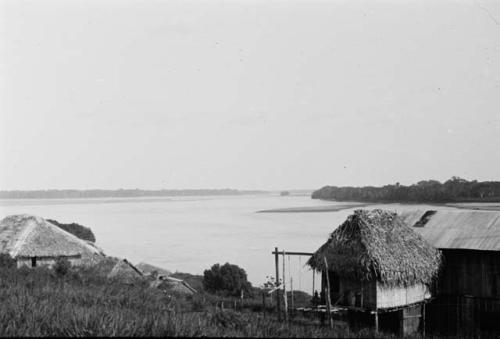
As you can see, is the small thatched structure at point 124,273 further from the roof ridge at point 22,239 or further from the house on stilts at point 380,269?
the house on stilts at point 380,269

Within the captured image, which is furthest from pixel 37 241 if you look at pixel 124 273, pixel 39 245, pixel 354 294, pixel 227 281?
pixel 354 294

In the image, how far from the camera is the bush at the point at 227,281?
113 ft

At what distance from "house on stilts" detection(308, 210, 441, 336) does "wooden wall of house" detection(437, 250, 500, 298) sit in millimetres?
420

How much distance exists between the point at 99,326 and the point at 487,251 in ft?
43.2

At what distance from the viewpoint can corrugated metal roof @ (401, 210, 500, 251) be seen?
62.4 ft

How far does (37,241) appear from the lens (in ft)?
93.4

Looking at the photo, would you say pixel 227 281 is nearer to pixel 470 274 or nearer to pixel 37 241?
pixel 37 241

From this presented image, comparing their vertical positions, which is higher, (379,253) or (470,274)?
(379,253)

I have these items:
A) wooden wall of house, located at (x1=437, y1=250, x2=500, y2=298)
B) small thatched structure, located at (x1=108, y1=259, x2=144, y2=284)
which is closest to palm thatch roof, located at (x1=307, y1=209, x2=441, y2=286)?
wooden wall of house, located at (x1=437, y1=250, x2=500, y2=298)

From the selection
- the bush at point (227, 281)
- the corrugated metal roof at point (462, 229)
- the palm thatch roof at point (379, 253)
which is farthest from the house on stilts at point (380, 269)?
the bush at point (227, 281)

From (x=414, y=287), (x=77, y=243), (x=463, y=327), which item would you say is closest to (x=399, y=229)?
(x=414, y=287)

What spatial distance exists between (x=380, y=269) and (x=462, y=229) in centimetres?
393

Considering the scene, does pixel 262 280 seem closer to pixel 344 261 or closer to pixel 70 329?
pixel 344 261

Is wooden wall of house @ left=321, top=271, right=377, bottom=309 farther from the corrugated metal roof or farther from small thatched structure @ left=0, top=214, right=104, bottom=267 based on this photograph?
small thatched structure @ left=0, top=214, right=104, bottom=267
